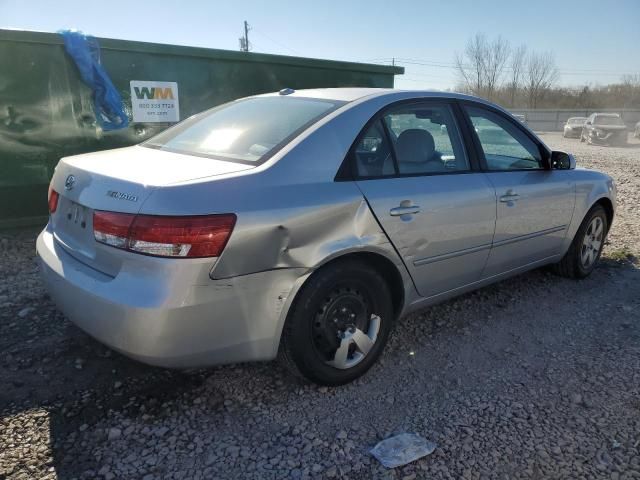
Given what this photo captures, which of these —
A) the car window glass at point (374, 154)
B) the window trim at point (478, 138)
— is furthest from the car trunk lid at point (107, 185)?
the window trim at point (478, 138)

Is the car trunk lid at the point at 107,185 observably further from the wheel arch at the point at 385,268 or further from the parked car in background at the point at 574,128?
the parked car in background at the point at 574,128

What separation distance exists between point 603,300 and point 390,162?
2.48 meters

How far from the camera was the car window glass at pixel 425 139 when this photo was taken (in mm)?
3068

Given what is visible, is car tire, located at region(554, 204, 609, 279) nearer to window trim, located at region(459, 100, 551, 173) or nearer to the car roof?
window trim, located at region(459, 100, 551, 173)

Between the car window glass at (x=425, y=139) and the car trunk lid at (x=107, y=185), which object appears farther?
the car window glass at (x=425, y=139)

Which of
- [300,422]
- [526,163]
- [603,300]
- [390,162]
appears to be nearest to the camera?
[300,422]

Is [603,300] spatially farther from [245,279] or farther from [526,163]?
[245,279]

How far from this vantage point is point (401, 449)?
2.36 metres

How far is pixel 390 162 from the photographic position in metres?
2.96

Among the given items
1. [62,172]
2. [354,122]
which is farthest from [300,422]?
[62,172]

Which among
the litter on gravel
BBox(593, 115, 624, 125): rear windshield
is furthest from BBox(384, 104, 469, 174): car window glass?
BBox(593, 115, 624, 125): rear windshield

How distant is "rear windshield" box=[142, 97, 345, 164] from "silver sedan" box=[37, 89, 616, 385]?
13 millimetres

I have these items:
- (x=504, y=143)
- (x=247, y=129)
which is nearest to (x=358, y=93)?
(x=247, y=129)

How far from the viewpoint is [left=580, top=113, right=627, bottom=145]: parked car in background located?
25922mm
